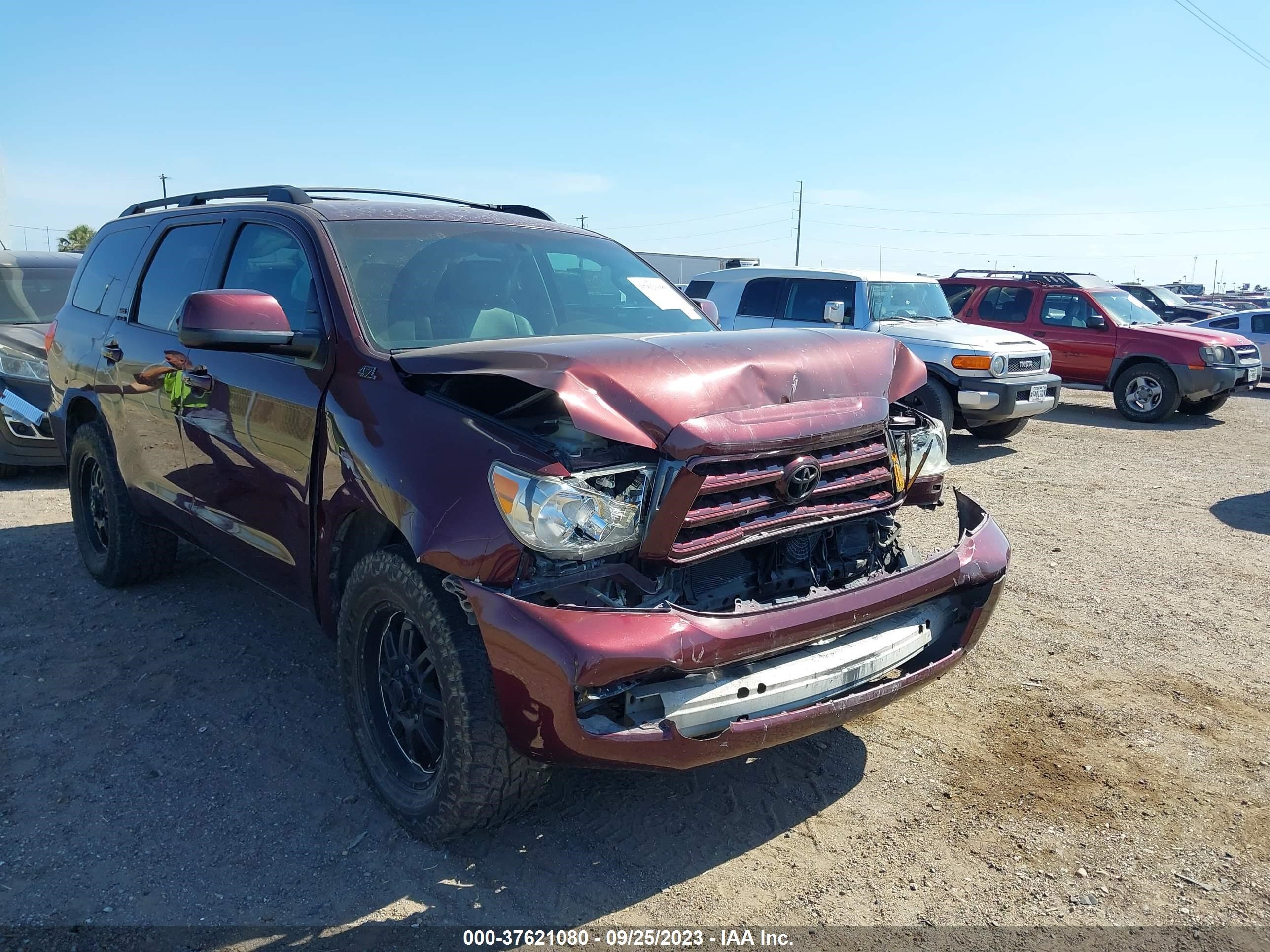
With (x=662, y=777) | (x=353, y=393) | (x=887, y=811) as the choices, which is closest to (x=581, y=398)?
(x=353, y=393)

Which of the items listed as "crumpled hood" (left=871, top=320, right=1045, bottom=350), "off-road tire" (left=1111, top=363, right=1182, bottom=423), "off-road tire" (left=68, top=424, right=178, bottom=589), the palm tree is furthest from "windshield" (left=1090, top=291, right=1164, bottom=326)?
the palm tree

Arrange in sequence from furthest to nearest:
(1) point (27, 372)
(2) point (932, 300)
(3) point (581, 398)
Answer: (2) point (932, 300)
(1) point (27, 372)
(3) point (581, 398)

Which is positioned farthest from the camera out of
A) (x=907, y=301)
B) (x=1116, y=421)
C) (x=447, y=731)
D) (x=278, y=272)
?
(x=1116, y=421)

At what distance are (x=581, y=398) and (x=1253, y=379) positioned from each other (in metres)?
14.6

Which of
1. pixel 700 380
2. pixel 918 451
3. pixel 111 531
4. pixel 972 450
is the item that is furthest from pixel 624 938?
pixel 972 450

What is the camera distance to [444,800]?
2807mm

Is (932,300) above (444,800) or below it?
above

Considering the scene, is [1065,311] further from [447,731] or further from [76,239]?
[76,239]

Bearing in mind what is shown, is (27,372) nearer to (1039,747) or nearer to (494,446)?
(494,446)

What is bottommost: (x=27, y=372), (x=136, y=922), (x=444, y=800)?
(x=136, y=922)

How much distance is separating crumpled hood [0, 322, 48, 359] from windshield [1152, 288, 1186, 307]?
19.8 meters

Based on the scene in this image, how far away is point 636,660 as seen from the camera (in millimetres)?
2443

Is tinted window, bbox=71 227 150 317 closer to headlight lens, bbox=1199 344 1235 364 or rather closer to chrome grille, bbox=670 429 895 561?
chrome grille, bbox=670 429 895 561

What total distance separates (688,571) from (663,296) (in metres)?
1.90
